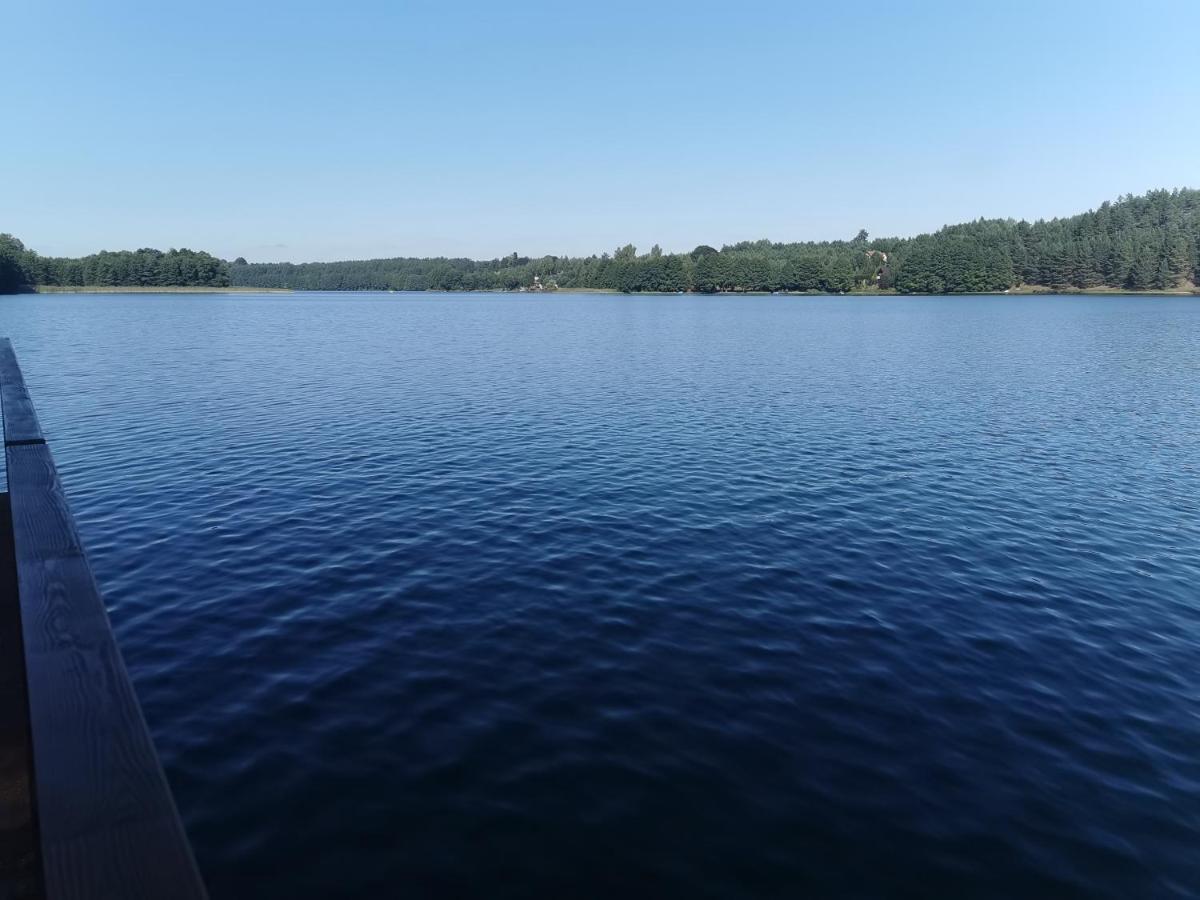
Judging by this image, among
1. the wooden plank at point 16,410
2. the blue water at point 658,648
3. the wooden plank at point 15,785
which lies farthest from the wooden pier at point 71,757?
the wooden plank at point 16,410

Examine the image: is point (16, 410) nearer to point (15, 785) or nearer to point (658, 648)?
point (15, 785)

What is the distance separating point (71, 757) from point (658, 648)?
477 inches

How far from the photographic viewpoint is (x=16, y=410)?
14242mm

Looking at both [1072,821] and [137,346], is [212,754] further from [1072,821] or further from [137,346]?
[137,346]

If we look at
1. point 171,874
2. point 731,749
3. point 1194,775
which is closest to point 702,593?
point 731,749

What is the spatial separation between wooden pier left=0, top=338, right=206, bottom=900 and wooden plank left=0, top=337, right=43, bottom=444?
14.1ft

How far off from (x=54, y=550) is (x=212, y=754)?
214 inches

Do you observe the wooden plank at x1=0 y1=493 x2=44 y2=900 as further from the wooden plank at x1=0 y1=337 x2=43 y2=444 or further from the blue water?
the wooden plank at x1=0 y1=337 x2=43 y2=444

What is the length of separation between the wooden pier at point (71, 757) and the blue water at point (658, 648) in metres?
3.84

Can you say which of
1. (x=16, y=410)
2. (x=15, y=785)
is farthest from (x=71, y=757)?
(x=16, y=410)

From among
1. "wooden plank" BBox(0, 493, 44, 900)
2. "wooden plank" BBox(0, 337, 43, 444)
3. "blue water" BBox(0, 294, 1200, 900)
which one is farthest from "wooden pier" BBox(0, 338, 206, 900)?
"wooden plank" BBox(0, 337, 43, 444)

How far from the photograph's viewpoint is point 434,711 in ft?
41.7

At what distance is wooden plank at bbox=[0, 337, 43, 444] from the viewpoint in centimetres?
1231

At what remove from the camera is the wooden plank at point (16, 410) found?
12309 millimetres
